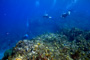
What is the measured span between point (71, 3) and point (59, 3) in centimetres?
1260

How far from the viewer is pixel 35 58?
128 inches

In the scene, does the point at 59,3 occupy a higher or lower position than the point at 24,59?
higher

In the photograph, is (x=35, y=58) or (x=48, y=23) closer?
(x=35, y=58)

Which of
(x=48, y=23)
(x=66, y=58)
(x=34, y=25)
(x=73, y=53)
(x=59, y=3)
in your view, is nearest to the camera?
(x=66, y=58)

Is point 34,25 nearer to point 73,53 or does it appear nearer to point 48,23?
point 48,23

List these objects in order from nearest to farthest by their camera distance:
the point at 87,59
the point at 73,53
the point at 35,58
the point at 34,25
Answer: the point at 35,58 → the point at 87,59 → the point at 73,53 → the point at 34,25

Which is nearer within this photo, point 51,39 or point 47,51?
point 47,51

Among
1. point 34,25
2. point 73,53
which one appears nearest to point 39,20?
point 34,25

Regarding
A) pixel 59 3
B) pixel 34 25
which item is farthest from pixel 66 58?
pixel 59 3

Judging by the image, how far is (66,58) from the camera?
376 centimetres

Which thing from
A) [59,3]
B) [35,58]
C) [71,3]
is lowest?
[35,58]

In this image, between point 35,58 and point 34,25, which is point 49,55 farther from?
point 34,25

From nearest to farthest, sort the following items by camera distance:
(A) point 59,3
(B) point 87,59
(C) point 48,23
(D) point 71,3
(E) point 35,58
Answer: (E) point 35,58, (B) point 87,59, (C) point 48,23, (D) point 71,3, (A) point 59,3

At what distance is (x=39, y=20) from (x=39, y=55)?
19441 millimetres
